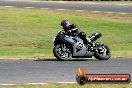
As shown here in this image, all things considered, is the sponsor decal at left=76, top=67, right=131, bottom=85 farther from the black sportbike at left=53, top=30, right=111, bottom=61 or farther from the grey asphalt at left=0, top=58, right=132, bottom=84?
the black sportbike at left=53, top=30, right=111, bottom=61

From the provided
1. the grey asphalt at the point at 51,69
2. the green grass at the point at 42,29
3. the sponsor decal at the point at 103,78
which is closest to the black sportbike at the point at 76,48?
the grey asphalt at the point at 51,69

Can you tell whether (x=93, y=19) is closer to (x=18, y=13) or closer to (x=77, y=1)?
(x=18, y=13)

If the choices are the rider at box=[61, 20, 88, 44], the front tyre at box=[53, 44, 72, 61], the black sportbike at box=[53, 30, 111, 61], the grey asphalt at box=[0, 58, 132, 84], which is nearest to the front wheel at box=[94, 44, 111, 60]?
the black sportbike at box=[53, 30, 111, 61]

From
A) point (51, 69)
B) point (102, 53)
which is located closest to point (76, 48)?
point (102, 53)

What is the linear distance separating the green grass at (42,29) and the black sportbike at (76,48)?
5.09 metres

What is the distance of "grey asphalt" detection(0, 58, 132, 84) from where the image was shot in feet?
48.7

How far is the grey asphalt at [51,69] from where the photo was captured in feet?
48.7

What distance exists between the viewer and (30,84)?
1370 centimetres

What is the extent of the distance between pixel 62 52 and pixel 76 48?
1.87 feet

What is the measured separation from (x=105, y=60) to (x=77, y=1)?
34.6 metres

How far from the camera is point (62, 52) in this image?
19.2 m

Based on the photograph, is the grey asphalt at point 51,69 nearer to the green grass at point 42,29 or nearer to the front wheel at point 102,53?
the front wheel at point 102,53

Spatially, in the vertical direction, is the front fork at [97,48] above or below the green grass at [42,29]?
above

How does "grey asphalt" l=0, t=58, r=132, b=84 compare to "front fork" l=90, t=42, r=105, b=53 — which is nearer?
"grey asphalt" l=0, t=58, r=132, b=84
